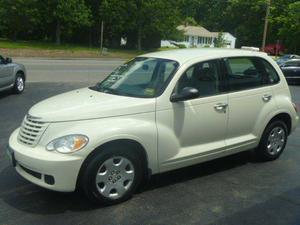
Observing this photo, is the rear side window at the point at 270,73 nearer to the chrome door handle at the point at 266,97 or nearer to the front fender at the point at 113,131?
the chrome door handle at the point at 266,97

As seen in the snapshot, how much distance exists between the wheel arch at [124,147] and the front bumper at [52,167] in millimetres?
69

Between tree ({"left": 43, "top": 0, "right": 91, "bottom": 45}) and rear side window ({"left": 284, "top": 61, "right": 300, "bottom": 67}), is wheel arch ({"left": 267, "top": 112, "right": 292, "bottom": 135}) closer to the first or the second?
rear side window ({"left": 284, "top": 61, "right": 300, "bottom": 67})

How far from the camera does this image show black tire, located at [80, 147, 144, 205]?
4.87 metres

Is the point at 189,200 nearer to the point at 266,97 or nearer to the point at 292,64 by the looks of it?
the point at 266,97

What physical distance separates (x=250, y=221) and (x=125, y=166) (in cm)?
140

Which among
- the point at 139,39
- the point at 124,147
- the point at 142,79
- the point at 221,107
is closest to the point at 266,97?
the point at 221,107

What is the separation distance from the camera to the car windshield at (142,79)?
5.56 m

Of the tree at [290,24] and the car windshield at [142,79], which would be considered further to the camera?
the tree at [290,24]

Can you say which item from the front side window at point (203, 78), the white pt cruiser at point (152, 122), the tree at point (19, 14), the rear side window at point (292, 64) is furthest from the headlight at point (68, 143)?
the tree at point (19, 14)

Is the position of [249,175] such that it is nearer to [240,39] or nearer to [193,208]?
[193,208]

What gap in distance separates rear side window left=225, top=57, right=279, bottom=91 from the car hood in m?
1.37

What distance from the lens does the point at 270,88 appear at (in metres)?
6.66

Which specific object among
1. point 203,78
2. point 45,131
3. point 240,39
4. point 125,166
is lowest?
point 240,39

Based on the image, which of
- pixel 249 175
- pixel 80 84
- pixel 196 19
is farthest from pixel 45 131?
pixel 196 19
